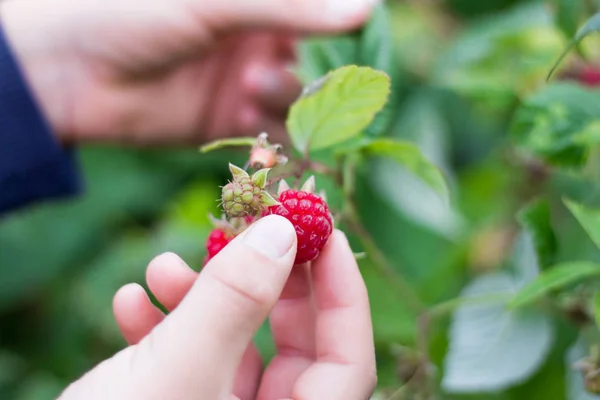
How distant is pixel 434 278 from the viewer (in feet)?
3.39

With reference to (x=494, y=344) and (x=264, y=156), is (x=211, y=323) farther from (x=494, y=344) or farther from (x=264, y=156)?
(x=494, y=344)

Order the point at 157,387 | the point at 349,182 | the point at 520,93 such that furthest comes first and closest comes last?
the point at 520,93 → the point at 349,182 → the point at 157,387

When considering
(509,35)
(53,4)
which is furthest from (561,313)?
(53,4)

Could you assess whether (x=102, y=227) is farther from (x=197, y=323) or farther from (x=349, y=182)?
(x=197, y=323)

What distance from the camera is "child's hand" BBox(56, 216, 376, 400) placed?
1.48 feet

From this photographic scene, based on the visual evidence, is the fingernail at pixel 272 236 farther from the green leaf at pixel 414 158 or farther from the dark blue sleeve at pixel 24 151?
the dark blue sleeve at pixel 24 151

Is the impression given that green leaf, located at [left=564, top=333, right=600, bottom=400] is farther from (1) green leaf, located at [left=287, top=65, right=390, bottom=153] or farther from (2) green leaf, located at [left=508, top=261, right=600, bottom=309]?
(1) green leaf, located at [left=287, top=65, right=390, bottom=153]

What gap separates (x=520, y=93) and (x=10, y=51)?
79cm

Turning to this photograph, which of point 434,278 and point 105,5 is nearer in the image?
point 434,278

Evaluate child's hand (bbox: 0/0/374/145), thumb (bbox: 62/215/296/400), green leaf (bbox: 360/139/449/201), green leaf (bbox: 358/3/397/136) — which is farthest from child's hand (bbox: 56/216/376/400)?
child's hand (bbox: 0/0/374/145)

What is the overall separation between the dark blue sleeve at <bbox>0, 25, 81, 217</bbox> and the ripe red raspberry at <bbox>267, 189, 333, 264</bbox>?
31.5 inches

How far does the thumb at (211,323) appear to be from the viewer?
451 millimetres

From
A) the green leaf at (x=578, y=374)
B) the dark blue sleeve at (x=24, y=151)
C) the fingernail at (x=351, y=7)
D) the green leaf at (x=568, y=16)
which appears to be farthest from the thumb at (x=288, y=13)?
the green leaf at (x=578, y=374)

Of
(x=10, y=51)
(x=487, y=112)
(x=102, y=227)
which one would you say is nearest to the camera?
(x=10, y=51)
